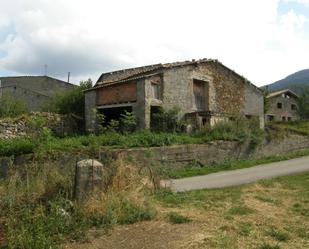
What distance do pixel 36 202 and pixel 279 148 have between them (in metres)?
20.7

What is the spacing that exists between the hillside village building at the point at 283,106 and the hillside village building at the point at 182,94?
2118 cm

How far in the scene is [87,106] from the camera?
29.3m

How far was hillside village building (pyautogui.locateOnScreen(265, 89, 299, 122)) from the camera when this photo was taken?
174 ft

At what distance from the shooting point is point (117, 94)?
27312 millimetres

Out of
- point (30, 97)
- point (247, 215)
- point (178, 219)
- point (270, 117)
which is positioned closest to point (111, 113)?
point (30, 97)

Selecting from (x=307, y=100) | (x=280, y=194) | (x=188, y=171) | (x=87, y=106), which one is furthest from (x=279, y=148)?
(x=307, y=100)

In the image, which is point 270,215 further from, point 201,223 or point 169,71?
point 169,71

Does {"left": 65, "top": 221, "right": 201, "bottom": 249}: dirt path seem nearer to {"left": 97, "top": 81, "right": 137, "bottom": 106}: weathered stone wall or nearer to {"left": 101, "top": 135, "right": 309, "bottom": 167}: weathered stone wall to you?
{"left": 101, "top": 135, "right": 309, "bottom": 167}: weathered stone wall

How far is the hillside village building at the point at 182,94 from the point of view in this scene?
25953 millimetres

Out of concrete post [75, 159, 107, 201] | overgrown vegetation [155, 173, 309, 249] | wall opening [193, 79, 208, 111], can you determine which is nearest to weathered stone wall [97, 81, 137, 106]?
wall opening [193, 79, 208, 111]

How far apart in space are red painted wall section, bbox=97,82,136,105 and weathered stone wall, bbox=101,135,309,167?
5587 millimetres

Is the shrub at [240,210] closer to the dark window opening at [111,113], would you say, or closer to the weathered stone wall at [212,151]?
the weathered stone wall at [212,151]

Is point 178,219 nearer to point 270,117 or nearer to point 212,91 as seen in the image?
point 212,91

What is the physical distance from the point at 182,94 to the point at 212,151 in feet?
19.5
